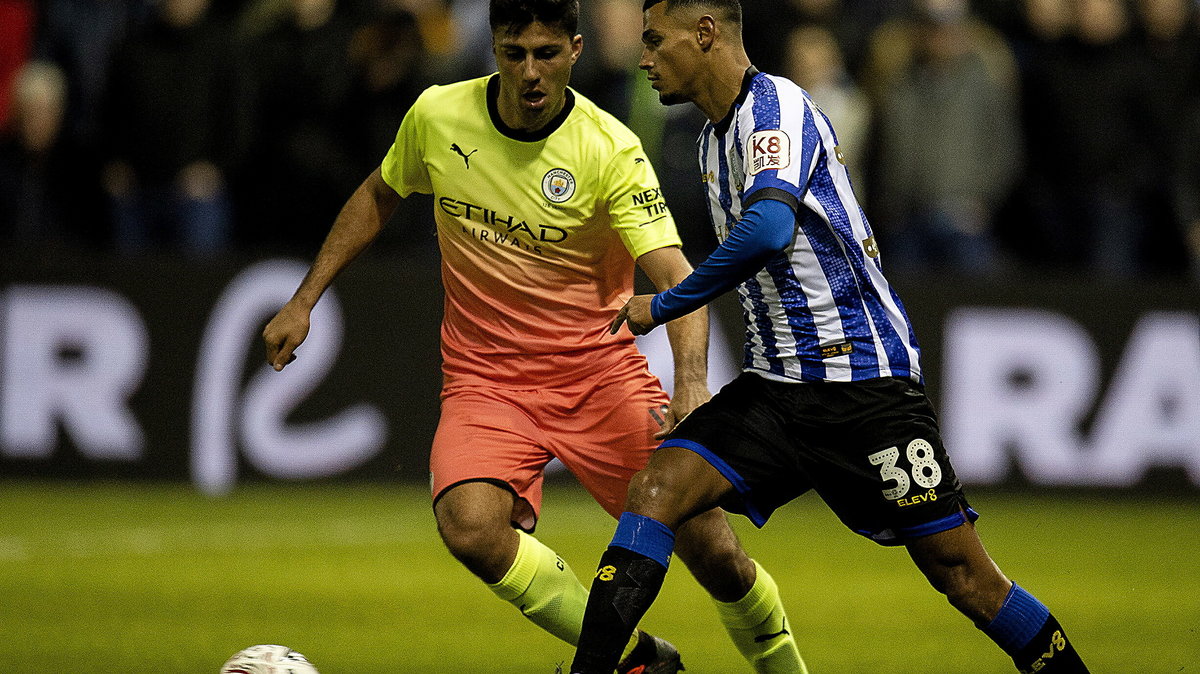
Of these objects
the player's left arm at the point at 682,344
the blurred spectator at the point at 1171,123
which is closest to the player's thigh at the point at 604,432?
the player's left arm at the point at 682,344

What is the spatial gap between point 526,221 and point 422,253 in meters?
6.56

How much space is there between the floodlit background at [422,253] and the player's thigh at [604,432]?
4652mm

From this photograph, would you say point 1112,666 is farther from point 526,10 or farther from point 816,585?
point 526,10

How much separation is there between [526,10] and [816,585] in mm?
4193

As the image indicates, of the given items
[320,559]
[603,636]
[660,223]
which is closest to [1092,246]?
[320,559]

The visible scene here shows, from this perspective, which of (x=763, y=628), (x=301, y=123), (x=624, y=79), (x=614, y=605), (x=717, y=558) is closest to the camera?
(x=614, y=605)

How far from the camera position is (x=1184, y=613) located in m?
8.38

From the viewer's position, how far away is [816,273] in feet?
18.1

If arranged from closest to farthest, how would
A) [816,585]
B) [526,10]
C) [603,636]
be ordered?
[603,636] < [526,10] < [816,585]

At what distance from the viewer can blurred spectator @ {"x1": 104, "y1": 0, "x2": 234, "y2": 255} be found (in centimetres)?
1242

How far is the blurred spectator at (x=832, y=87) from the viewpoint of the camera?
11.8m

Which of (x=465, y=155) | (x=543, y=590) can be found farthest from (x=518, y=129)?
(x=543, y=590)

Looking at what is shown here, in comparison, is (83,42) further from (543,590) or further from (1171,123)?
(543,590)

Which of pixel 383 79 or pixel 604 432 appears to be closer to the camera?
pixel 604 432
